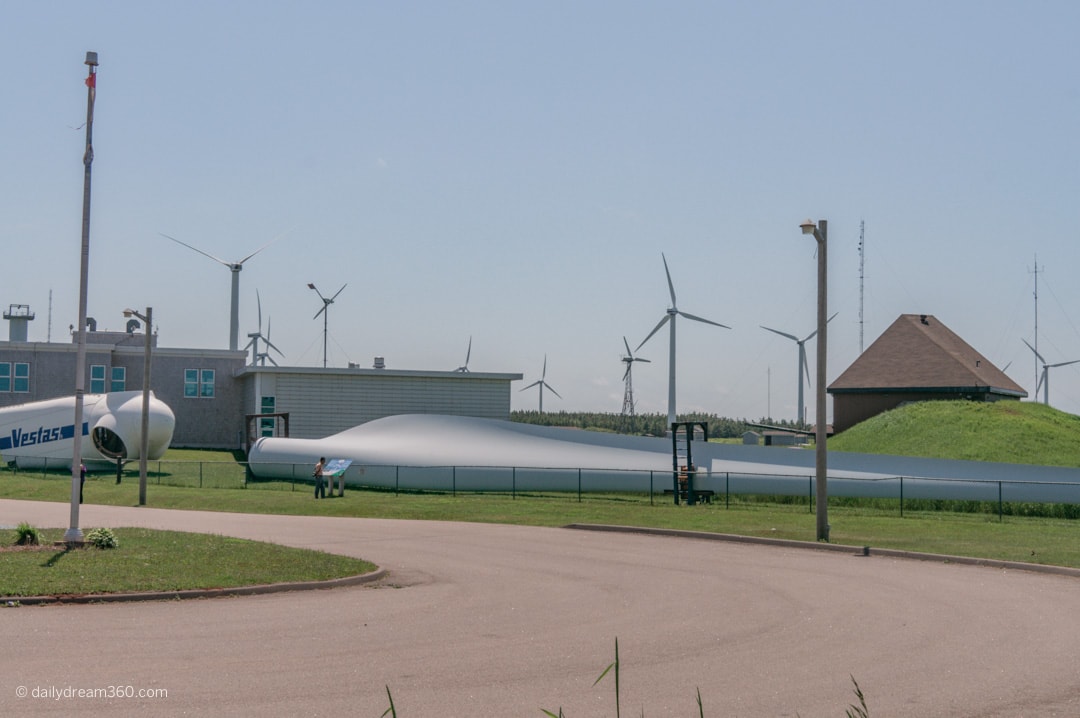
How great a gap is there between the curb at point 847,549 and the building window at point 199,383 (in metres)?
38.0

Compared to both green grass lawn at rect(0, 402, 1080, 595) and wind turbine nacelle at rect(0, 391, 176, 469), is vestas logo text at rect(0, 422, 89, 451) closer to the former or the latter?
wind turbine nacelle at rect(0, 391, 176, 469)

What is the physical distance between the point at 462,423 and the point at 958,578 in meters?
31.3

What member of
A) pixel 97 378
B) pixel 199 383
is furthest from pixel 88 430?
pixel 199 383

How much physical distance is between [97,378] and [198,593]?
48566mm

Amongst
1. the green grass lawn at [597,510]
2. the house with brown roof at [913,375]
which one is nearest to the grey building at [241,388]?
the green grass lawn at [597,510]

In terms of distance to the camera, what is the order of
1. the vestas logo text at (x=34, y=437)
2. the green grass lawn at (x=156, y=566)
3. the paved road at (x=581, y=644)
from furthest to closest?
the vestas logo text at (x=34, y=437), the green grass lawn at (x=156, y=566), the paved road at (x=581, y=644)

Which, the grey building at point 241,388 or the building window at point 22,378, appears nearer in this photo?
the grey building at point 241,388

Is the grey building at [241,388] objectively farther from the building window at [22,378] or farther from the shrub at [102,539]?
the shrub at [102,539]

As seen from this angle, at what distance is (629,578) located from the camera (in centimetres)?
1833

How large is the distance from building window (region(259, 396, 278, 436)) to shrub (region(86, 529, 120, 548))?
37090 mm

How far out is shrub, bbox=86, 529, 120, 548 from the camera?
1938cm

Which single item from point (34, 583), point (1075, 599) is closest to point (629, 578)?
point (1075, 599)

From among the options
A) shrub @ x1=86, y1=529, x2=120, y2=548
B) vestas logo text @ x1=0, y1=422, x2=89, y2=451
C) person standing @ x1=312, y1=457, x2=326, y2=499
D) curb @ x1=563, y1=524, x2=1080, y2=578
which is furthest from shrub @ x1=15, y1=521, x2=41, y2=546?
vestas logo text @ x1=0, y1=422, x2=89, y2=451

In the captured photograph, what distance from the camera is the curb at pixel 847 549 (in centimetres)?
1983
